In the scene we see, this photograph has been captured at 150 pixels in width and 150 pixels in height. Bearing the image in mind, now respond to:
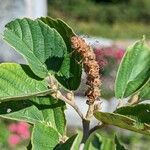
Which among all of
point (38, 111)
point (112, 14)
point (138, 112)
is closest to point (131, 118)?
point (138, 112)

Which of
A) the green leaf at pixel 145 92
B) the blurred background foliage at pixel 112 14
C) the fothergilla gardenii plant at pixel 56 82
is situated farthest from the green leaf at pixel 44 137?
the blurred background foliage at pixel 112 14

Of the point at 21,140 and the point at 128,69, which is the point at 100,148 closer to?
the point at 128,69

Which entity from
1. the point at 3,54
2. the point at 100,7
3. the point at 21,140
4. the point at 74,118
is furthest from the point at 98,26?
the point at 3,54

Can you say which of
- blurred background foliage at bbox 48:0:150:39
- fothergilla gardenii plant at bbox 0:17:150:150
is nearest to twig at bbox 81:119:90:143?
fothergilla gardenii plant at bbox 0:17:150:150

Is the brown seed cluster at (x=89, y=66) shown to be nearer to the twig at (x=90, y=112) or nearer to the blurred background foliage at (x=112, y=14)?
the twig at (x=90, y=112)

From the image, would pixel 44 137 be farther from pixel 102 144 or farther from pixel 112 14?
pixel 112 14

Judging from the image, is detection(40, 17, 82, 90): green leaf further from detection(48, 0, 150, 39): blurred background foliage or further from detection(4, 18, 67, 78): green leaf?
detection(48, 0, 150, 39): blurred background foliage
